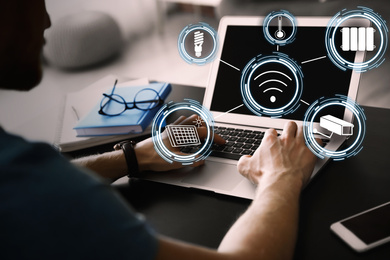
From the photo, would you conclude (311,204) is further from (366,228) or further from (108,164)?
(108,164)

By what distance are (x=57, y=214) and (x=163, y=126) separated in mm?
780

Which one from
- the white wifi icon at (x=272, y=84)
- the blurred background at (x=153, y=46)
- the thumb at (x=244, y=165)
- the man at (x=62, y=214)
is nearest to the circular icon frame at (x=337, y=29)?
the white wifi icon at (x=272, y=84)

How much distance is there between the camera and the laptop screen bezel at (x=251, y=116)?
3.63 ft

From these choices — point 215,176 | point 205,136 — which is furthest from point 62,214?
point 205,136

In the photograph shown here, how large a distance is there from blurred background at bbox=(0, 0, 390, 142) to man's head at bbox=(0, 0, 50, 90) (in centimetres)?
196

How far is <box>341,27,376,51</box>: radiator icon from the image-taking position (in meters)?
1.12

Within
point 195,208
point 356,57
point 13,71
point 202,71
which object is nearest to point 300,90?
point 356,57

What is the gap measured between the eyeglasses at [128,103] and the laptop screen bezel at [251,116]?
0.63 feet

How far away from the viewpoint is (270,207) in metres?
0.84

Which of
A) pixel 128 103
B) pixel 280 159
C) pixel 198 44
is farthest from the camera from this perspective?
pixel 198 44

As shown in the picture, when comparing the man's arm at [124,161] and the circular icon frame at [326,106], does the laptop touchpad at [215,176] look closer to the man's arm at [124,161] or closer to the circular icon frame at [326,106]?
the man's arm at [124,161]

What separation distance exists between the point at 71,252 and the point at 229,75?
0.85 m

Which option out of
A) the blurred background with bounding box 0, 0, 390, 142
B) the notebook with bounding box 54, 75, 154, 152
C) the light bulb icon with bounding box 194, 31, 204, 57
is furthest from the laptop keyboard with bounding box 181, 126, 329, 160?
the blurred background with bounding box 0, 0, 390, 142

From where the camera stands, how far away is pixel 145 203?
101 cm
